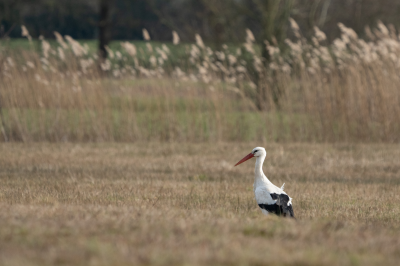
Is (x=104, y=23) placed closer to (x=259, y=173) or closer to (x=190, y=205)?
(x=190, y=205)

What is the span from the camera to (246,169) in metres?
9.10

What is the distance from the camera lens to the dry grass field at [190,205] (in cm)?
344

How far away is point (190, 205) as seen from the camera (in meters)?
5.92

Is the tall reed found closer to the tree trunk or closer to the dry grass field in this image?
the dry grass field

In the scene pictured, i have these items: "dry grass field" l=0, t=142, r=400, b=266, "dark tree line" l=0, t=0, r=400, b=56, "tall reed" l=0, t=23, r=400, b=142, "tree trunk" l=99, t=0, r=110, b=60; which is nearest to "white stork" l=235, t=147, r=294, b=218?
"dry grass field" l=0, t=142, r=400, b=266

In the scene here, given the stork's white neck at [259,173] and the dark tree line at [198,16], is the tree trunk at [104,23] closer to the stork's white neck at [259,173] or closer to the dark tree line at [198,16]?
the dark tree line at [198,16]

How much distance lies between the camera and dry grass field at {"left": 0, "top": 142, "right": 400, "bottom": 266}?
3438 millimetres

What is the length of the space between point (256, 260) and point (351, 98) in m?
8.74

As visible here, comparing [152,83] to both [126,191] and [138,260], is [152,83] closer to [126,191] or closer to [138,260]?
[126,191]

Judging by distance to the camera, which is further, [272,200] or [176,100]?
[176,100]

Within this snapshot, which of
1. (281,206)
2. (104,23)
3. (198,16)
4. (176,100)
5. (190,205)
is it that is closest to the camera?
(281,206)

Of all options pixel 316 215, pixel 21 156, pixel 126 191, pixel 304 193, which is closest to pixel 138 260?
pixel 316 215

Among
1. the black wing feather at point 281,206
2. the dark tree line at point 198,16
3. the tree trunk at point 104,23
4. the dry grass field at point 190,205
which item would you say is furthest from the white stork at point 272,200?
the tree trunk at point 104,23

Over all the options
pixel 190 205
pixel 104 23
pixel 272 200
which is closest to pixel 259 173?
pixel 272 200
